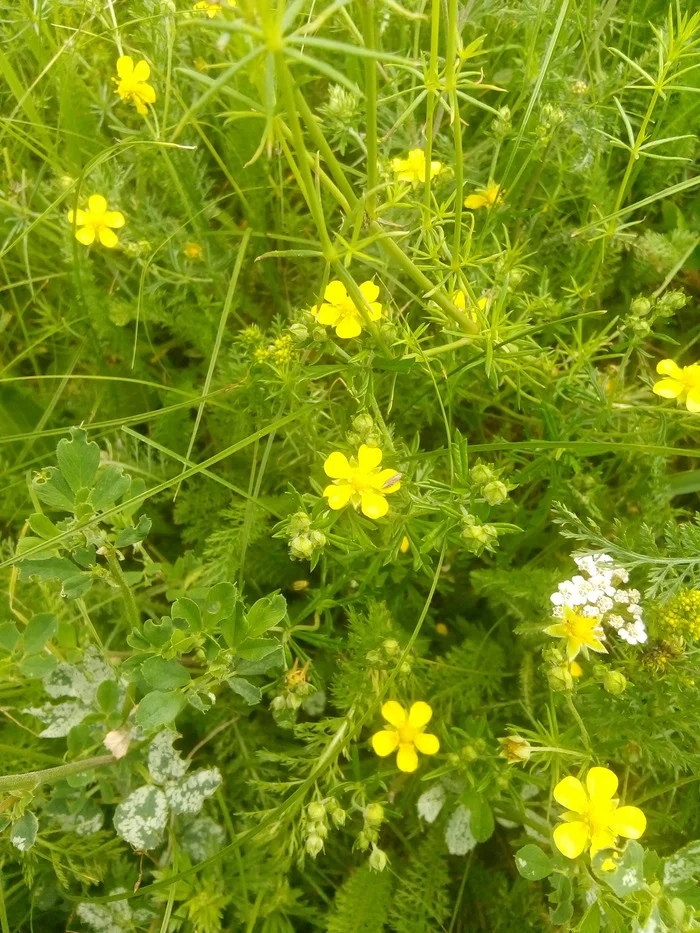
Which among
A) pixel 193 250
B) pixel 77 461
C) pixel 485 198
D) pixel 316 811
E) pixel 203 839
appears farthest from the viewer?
pixel 193 250

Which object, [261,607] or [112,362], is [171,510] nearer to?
[112,362]

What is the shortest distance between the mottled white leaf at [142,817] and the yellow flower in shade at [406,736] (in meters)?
0.37

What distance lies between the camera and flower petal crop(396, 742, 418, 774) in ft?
4.00

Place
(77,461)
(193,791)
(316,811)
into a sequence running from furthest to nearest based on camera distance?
(193,791) < (316,811) < (77,461)

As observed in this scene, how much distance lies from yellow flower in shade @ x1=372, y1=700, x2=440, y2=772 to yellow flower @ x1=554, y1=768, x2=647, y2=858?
261mm

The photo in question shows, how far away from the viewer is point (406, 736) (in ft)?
4.03

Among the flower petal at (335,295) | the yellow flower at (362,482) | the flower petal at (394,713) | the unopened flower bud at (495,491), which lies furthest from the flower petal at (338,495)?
the flower petal at (394,713)

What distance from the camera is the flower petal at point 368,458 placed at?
103 cm

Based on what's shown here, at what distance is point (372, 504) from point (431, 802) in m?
0.58

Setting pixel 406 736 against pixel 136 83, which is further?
pixel 136 83

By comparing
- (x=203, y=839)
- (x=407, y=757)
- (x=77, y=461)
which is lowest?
(x=203, y=839)

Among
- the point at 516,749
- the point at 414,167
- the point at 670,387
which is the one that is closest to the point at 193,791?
the point at 516,749

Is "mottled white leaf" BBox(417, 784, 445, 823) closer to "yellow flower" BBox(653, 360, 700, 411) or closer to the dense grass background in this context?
the dense grass background

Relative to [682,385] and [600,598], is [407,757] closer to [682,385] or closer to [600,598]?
[600,598]
